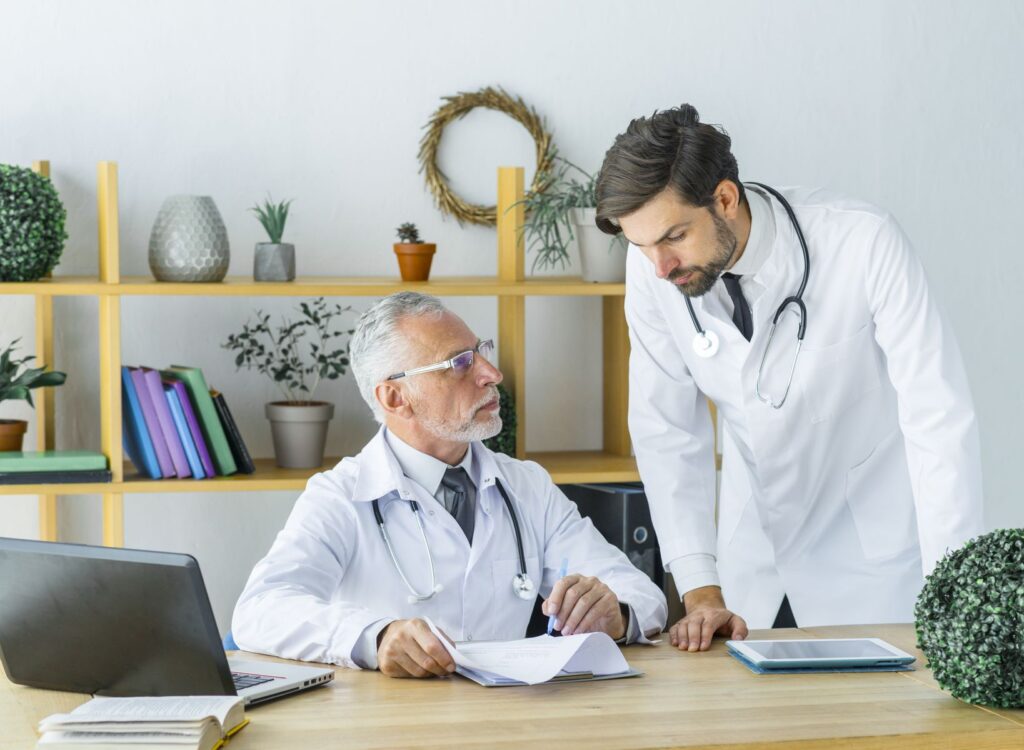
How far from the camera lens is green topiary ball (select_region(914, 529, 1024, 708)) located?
1.52 meters

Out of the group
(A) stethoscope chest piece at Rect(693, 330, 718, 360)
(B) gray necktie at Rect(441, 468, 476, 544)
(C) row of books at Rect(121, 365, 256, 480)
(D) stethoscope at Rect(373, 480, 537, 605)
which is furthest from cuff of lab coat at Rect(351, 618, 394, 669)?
(C) row of books at Rect(121, 365, 256, 480)

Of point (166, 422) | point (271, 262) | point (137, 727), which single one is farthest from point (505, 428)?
point (137, 727)

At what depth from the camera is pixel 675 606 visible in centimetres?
322

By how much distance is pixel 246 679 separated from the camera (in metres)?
1.68

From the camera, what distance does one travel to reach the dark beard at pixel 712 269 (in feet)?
7.09

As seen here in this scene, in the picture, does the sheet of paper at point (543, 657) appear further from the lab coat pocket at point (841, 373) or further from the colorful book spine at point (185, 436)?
the colorful book spine at point (185, 436)

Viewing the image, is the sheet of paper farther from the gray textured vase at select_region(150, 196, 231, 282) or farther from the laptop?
the gray textured vase at select_region(150, 196, 231, 282)

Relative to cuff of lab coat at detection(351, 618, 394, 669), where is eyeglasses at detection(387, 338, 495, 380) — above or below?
above

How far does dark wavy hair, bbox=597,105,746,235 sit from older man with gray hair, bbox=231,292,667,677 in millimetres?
409

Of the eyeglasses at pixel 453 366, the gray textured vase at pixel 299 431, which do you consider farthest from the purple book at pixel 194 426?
the eyeglasses at pixel 453 366

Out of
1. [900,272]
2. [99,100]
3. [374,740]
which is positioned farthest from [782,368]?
[99,100]

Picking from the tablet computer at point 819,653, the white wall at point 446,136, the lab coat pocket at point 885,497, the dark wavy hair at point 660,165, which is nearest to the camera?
the tablet computer at point 819,653

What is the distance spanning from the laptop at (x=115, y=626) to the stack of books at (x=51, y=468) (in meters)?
1.26

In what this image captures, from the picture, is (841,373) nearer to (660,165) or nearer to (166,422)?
(660,165)
